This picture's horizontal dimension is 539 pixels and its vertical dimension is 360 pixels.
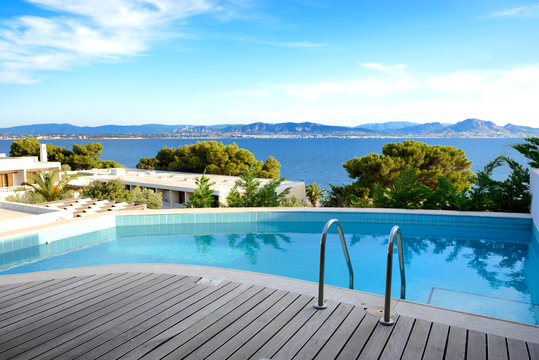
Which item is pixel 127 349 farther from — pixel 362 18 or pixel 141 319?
pixel 362 18

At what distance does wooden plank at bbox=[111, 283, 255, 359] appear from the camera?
2.52m

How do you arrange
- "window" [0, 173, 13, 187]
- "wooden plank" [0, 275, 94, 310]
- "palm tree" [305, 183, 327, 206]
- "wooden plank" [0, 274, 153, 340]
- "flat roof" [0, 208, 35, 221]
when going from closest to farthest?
1. "wooden plank" [0, 274, 153, 340]
2. "wooden plank" [0, 275, 94, 310]
3. "flat roof" [0, 208, 35, 221]
4. "window" [0, 173, 13, 187]
5. "palm tree" [305, 183, 327, 206]

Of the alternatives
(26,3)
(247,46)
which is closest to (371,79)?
(247,46)

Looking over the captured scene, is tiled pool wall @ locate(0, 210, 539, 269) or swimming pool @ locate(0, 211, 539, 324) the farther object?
tiled pool wall @ locate(0, 210, 539, 269)

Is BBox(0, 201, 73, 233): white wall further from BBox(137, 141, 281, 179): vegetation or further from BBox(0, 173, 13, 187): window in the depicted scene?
BBox(137, 141, 281, 179): vegetation

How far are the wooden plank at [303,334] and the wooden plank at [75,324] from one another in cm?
141

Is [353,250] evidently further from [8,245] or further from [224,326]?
[8,245]

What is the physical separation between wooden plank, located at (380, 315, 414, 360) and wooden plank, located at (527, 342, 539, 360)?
700mm

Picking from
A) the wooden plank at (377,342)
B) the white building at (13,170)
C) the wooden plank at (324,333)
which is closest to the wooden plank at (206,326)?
the wooden plank at (324,333)

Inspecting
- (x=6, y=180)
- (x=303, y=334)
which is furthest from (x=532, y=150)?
(x=6, y=180)

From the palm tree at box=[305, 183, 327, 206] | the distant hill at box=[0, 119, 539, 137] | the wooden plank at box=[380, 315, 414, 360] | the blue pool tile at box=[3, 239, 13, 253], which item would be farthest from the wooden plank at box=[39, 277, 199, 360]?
the distant hill at box=[0, 119, 539, 137]

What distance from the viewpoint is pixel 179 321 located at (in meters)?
2.96

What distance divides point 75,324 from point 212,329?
1.04 meters

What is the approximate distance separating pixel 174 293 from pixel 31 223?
20.3 feet
